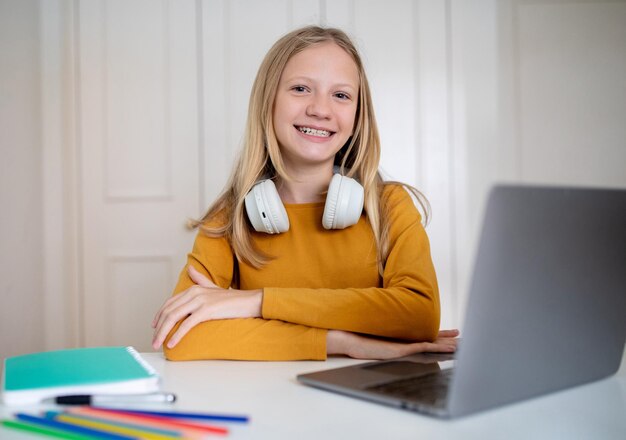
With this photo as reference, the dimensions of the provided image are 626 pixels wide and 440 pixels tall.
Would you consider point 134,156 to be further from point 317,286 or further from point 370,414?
point 370,414

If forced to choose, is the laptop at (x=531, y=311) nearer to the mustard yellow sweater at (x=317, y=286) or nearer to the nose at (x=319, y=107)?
the mustard yellow sweater at (x=317, y=286)

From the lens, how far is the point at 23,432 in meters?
0.64

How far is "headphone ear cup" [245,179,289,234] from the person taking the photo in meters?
1.47

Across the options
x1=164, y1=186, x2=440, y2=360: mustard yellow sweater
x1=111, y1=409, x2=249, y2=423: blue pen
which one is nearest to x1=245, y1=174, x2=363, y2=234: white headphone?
x1=164, y1=186, x2=440, y2=360: mustard yellow sweater

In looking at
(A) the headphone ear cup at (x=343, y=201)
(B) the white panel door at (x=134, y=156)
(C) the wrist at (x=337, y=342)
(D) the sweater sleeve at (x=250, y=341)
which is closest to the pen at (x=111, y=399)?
(D) the sweater sleeve at (x=250, y=341)

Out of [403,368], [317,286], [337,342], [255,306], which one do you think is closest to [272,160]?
[317,286]

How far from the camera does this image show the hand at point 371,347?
1153 mm

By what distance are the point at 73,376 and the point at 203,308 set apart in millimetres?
427

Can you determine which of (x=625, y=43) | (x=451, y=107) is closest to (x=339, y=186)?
(x=451, y=107)

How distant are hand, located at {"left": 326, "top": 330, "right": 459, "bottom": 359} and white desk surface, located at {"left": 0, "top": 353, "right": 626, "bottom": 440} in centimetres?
26

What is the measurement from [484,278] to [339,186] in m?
0.89

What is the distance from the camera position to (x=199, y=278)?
1427 millimetres

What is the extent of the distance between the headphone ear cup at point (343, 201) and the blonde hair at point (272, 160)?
0.09 m

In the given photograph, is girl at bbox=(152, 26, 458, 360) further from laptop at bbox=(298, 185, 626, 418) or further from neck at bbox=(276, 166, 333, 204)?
laptop at bbox=(298, 185, 626, 418)
